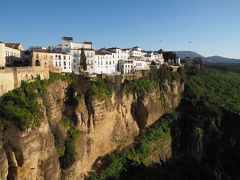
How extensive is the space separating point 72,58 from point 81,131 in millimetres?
12651

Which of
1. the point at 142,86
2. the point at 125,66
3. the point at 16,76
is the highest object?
the point at 125,66

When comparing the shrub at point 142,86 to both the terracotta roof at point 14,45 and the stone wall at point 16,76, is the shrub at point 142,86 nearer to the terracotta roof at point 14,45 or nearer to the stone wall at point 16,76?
the stone wall at point 16,76

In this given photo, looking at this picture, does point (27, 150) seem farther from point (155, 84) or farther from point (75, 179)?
point (155, 84)

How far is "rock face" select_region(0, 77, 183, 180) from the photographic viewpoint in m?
15.2

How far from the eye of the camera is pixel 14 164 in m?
15.1

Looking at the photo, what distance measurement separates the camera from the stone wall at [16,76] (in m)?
16.7

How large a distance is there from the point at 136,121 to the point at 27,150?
17.6 m

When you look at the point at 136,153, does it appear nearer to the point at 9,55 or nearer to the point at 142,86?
the point at 142,86

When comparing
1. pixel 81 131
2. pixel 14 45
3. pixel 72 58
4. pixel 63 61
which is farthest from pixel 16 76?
pixel 14 45

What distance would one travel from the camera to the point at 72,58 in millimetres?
30891

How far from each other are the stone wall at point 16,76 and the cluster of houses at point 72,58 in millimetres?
3348

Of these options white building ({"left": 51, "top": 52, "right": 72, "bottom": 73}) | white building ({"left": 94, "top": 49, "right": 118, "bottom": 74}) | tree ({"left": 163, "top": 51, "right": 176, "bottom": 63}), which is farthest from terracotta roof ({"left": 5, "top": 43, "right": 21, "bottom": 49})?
tree ({"left": 163, "top": 51, "right": 176, "bottom": 63})

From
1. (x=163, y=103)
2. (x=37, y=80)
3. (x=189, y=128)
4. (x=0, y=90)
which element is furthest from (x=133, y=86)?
(x=0, y=90)

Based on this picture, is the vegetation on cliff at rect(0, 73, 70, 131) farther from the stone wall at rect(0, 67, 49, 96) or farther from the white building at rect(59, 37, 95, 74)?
the white building at rect(59, 37, 95, 74)
